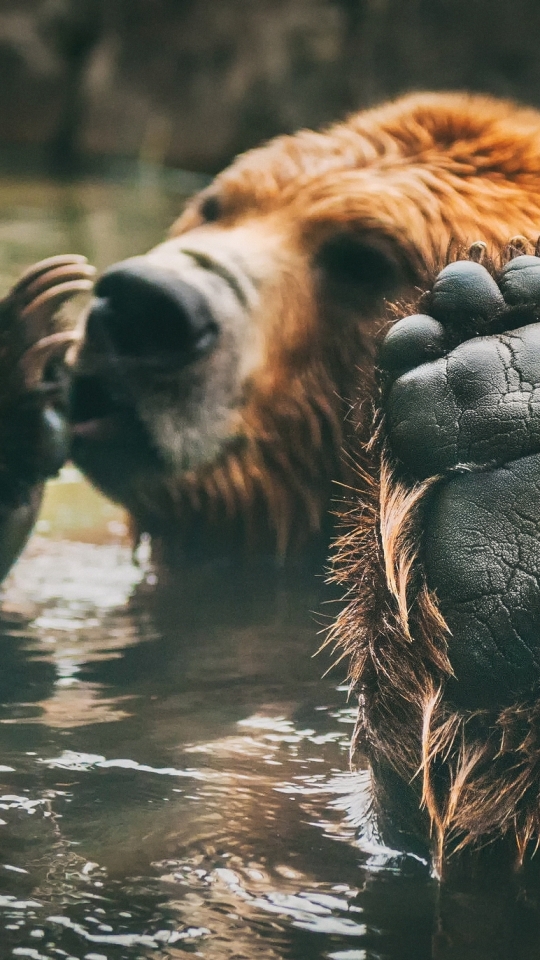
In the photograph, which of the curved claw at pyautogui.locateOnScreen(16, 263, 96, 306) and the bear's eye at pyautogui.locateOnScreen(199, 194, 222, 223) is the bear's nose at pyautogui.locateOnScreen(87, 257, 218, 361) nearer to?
the curved claw at pyautogui.locateOnScreen(16, 263, 96, 306)

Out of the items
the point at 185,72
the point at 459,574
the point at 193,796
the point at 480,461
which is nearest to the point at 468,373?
the point at 480,461

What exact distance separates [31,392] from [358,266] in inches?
26.4

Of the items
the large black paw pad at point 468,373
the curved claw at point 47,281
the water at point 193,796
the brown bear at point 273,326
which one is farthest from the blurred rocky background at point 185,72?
the large black paw pad at point 468,373

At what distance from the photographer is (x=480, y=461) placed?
1.31 m

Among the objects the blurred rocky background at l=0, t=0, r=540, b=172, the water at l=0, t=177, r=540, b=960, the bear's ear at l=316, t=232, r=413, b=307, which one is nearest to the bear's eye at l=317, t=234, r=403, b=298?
the bear's ear at l=316, t=232, r=413, b=307

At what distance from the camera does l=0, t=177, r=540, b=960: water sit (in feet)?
3.86

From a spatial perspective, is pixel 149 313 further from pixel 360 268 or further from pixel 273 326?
pixel 360 268

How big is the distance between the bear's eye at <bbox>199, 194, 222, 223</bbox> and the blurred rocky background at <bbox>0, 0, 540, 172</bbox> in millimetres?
7670

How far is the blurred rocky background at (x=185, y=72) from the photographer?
10.4 metres

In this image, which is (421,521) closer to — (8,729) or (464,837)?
(464,837)

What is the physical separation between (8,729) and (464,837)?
0.63 m

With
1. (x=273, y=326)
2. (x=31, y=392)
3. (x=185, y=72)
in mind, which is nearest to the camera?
(x=31, y=392)

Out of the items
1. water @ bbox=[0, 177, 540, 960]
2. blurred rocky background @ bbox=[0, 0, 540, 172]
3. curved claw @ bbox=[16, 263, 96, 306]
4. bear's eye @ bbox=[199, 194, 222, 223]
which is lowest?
water @ bbox=[0, 177, 540, 960]

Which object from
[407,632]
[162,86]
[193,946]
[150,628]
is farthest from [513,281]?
[162,86]
